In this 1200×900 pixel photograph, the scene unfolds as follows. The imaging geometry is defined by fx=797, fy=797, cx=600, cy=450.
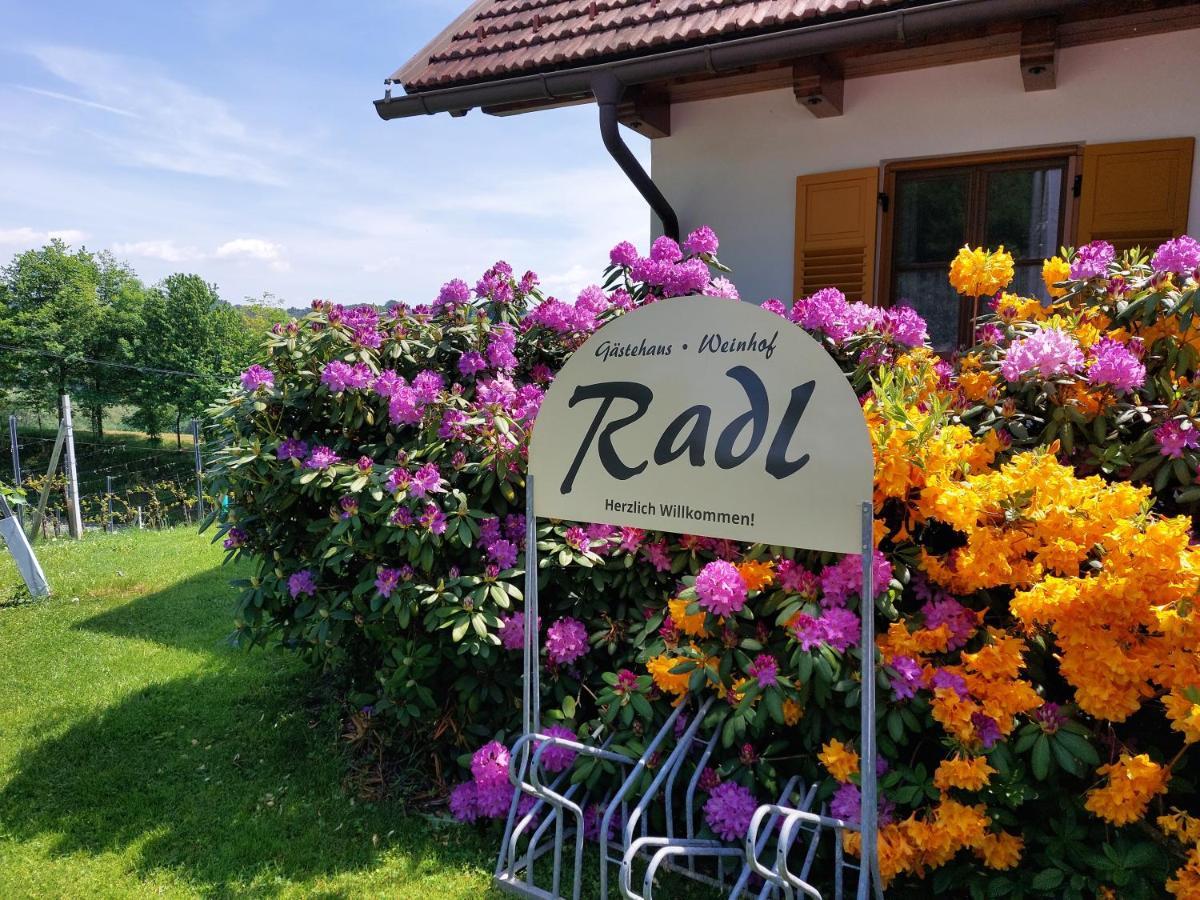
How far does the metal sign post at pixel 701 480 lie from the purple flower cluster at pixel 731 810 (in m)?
0.06

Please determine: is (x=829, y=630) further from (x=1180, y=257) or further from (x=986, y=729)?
(x=1180, y=257)

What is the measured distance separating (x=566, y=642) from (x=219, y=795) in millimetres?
1714

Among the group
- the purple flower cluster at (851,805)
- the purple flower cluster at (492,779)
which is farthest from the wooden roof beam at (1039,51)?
the purple flower cluster at (492,779)

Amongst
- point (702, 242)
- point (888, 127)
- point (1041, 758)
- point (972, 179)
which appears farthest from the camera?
point (888, 127)

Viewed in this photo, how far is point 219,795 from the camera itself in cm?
333

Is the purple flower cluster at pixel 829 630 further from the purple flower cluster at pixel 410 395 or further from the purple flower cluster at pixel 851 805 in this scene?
the purple flower cluster at pixel 410 395

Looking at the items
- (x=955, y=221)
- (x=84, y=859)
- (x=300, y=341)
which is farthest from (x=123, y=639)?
(x=955, y=221)

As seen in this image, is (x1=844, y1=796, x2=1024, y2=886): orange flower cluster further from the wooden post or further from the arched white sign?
the wooden post

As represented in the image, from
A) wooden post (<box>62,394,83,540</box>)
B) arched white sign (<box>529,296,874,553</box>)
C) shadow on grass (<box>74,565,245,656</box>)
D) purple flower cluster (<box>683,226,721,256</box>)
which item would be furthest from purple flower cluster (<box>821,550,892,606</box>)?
wooden post (<box>62,394,83,540</box>)

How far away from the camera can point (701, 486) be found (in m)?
2.12

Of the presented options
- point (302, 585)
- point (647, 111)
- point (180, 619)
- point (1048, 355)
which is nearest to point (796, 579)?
point (1048, 355)

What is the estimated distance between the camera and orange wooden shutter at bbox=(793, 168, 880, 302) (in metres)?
4.69

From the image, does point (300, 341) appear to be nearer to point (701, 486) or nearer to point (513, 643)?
point (513, 643)

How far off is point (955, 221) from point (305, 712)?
14.7 ft
